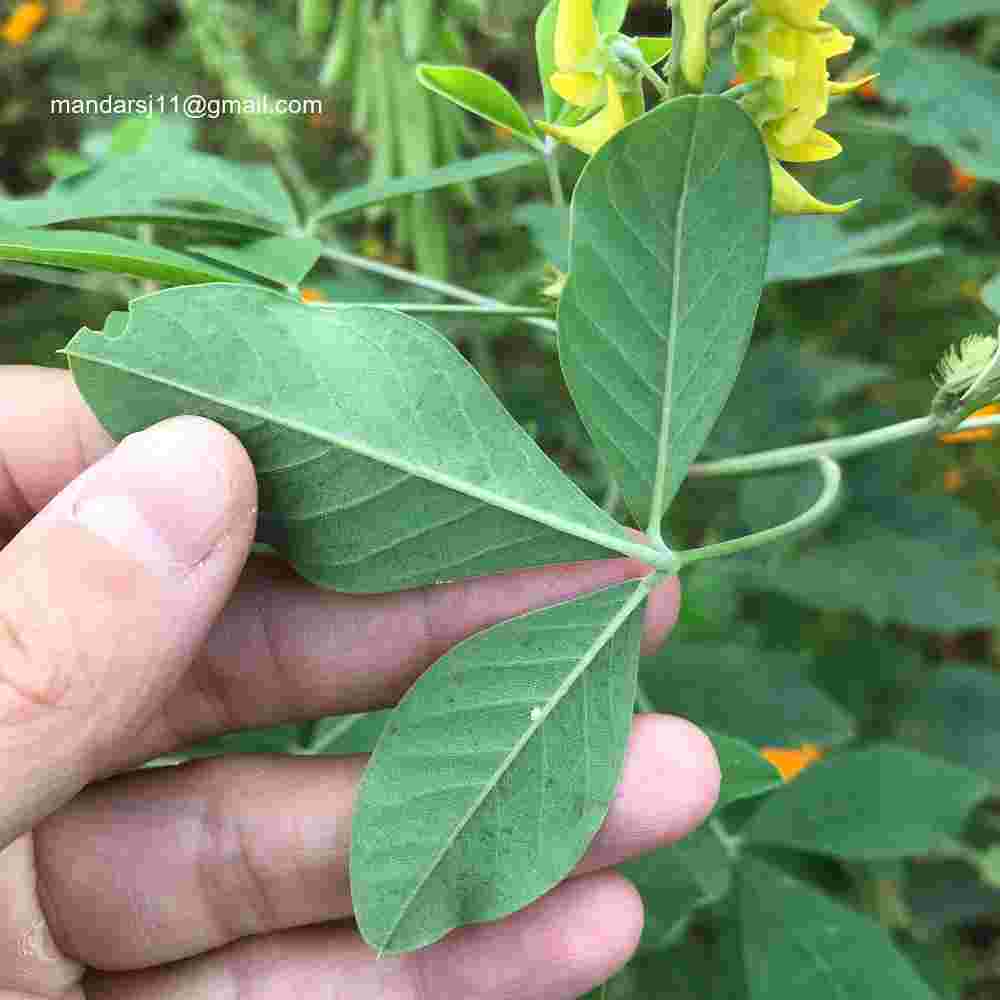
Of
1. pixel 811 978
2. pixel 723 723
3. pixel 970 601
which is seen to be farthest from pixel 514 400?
pixel 811 978

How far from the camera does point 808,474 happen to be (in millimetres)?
1381

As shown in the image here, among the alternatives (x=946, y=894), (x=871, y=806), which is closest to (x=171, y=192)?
(x=871, y=806)

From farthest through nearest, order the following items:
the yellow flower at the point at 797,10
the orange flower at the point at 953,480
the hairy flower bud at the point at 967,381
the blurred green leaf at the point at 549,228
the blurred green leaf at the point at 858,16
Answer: the orange flower at the point at 953,480
the blurred green leaf at the point at 858,16
the blurred green leaf at the point at 549,228
the hairy flower bud at the point at 967,381
the yellow flower at the point at 797,10

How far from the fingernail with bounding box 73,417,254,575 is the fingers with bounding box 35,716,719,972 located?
297 mm

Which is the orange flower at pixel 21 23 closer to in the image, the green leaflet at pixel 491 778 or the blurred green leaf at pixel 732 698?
the blurred green leaf at pixel 732 698

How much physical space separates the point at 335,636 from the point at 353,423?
284mm

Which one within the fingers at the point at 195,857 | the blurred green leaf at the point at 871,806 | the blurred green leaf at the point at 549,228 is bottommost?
the blurred green leaf at the point at 871,806

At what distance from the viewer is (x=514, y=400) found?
1.45 metres

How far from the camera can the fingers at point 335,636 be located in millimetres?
806

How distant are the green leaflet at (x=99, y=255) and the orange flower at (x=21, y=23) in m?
1.95

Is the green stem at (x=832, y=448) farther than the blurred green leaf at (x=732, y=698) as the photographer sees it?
No

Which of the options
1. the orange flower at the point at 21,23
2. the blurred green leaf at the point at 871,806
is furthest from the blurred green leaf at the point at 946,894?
the orange flower at the point at 21,23

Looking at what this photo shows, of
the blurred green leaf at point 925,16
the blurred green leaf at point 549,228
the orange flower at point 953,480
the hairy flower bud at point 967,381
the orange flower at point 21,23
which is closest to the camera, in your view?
the hairy flower bud at point 967,381

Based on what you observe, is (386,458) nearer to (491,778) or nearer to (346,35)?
(491,778)
